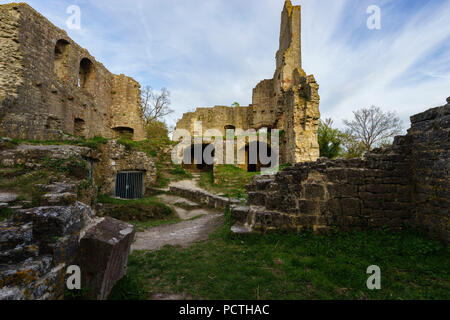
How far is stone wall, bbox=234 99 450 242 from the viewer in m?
4.18

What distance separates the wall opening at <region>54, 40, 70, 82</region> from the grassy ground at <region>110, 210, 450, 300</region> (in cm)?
1487

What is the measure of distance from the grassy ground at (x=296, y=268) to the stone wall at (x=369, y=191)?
0.32 m

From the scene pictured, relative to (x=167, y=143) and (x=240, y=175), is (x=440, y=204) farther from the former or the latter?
(x=167, y=143)

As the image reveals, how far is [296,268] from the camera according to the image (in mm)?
3365

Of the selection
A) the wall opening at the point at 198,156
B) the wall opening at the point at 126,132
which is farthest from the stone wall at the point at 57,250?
the wall opening at the point at 198,156

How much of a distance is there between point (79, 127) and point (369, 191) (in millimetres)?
17955

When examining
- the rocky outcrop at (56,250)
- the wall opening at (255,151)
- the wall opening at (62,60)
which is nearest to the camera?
the rocky outcrop at (56,250)

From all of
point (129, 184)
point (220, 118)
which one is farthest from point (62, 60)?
point (220, 118)

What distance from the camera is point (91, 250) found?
2.25m

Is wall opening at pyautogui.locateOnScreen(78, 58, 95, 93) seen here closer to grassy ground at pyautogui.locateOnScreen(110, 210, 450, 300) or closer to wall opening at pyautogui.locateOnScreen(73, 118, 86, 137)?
wall opening at pyautogui.locateOnScreen(73, 118, 86, 137)

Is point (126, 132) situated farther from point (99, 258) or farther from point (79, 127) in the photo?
point (99, 258)

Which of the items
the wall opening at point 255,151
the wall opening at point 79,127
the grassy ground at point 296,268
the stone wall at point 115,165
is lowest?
the grassy ground at point 296,268

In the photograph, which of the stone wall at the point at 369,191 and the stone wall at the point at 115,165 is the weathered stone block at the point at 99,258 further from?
the stone wall at the point at 115,165

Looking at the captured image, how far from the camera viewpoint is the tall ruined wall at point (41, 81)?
9461 mm
